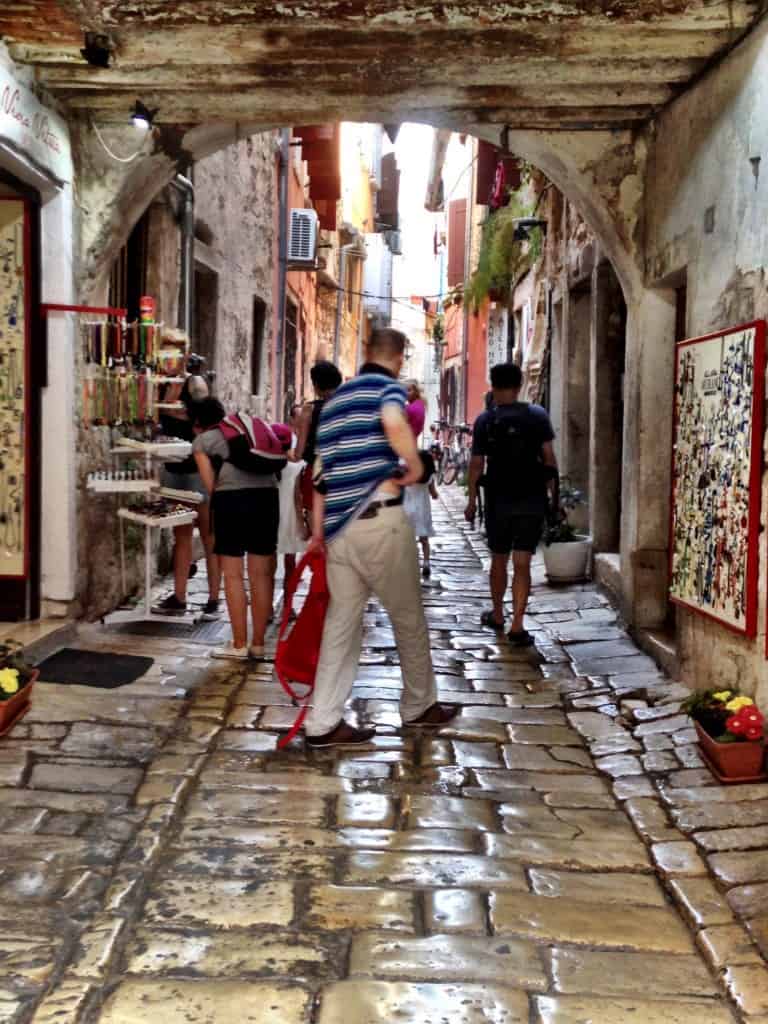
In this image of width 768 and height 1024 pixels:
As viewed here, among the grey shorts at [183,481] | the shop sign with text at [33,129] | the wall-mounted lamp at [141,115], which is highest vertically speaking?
the wall-mounted lamp at [141,115]

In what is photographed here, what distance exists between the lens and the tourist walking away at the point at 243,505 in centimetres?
605

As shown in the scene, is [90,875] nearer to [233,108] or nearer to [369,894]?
[369,894]

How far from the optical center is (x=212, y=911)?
3.17 meters

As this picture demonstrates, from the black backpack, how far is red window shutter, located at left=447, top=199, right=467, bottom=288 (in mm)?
20865

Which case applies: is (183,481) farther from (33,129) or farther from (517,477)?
(33,129)

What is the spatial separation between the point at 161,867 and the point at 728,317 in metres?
3.60

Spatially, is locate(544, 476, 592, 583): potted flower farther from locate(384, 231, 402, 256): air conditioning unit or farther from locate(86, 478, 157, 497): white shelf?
locate(384, 231, 402, 256): air conditioning unit

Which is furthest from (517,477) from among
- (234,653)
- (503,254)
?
(503,254)

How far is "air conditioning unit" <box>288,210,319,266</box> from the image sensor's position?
16.4 m

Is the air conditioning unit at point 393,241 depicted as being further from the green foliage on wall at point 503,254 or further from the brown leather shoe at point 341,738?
the brown leather shoe at point 341,738

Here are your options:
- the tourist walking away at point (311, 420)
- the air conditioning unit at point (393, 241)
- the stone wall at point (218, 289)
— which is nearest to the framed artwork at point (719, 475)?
the tourist walking away at point (311, 420)

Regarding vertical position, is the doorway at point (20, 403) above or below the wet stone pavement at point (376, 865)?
above

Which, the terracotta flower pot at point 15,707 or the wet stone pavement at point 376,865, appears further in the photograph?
the terracotta flower pot at point 15,707

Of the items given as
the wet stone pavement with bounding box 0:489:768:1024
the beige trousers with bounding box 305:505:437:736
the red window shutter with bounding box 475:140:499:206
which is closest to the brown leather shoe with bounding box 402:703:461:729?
the wet stone pavement with bounding box 0:489:768:1024
